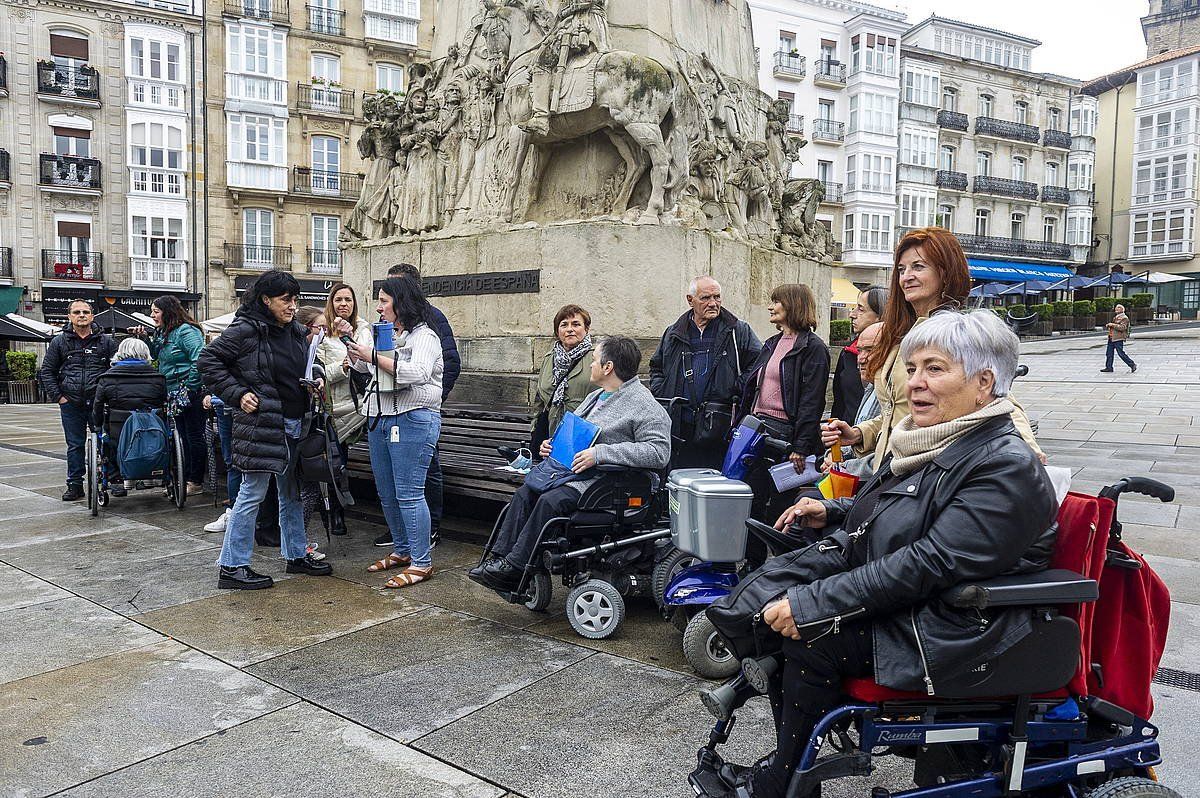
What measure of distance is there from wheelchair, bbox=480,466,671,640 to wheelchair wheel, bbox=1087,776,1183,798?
7.64 feet

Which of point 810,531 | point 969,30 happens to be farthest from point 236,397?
point 969,30

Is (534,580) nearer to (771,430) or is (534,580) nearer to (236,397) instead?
(771,430)

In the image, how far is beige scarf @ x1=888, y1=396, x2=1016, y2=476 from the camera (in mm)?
2320

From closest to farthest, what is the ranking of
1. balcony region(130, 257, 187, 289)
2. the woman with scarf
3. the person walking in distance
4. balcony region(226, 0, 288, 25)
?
the woman with scarf < the person walking in distance < balcony region(130, 257, 187, 289) < balcony region(226, 0, 288, 25)

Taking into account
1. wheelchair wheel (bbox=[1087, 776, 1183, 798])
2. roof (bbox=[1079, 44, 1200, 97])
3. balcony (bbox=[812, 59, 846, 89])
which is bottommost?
wheelchair wheel (bbox=[1087, 776, 1183, 798])

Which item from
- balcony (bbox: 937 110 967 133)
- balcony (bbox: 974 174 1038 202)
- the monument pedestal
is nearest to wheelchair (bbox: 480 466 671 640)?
the monument pedestal

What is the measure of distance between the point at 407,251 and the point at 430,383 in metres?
4.95

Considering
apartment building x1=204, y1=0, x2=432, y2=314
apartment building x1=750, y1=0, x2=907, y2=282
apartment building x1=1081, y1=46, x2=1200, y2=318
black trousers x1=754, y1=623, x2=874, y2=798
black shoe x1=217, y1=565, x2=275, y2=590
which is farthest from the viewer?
apartment building x1=1081, y1=46, x2=1200, y2=318

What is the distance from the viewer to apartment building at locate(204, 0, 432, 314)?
121 feet

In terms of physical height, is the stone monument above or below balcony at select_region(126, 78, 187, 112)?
below

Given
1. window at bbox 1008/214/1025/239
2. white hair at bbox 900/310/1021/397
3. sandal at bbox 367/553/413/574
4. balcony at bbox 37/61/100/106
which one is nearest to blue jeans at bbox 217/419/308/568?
sandal at bbox 367/553/413/574

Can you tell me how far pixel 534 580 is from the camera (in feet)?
15.0

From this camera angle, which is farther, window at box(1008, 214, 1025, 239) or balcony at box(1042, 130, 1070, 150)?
balcony at box(1042, 130, 1070, 150)

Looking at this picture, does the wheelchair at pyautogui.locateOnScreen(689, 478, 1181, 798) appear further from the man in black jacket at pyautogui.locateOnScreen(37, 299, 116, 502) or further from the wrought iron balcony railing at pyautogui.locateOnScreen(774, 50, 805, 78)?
the wrought iron balcony railing at pyautogui.locateOnScreen(774, 50, 805, 78)
